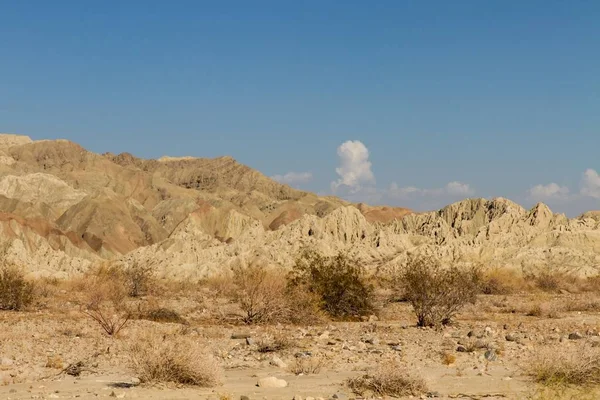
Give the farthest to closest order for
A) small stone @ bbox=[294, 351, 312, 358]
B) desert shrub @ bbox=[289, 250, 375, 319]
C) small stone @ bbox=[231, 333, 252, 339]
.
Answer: desert shrub @ bbox=[289, 250, 375, 319], small stone @ bbox=[231, 333, 252, 339], small stone @ bbox=[294, 351, 312, 358]

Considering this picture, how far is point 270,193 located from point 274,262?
93307 mm

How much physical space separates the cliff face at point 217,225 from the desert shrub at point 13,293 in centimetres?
1268

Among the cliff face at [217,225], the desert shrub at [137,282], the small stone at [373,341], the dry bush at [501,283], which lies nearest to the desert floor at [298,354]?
the small stone at [373,341]

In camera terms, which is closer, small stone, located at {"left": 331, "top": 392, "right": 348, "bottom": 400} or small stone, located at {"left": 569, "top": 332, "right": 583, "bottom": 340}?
small stone, located at {"left": 331, "top": 392, "right": 348, "bottom": 400}

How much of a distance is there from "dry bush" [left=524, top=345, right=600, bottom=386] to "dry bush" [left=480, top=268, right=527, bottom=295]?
97.6 ft

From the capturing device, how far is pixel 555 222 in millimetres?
80000

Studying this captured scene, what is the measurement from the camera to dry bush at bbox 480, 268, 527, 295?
45.9 meters

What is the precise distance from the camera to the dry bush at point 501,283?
45.9 m

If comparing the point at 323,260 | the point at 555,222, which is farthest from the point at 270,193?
the point at 323,260

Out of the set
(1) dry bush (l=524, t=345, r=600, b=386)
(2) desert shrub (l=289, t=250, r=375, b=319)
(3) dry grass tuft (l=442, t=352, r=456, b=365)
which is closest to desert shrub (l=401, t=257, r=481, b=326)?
(2) desert shrub (l=289, t=250, r=375, b=319)

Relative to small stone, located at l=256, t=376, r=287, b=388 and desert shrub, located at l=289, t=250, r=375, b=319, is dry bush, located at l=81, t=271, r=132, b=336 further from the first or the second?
small stone, located at l=256, t=376, r=287, b=388

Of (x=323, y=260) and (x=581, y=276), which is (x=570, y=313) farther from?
(x=581, y=276)

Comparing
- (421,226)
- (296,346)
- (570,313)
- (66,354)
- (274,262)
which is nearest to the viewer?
(66,354)

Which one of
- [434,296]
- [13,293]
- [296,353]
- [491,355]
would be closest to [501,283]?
[434,296]
